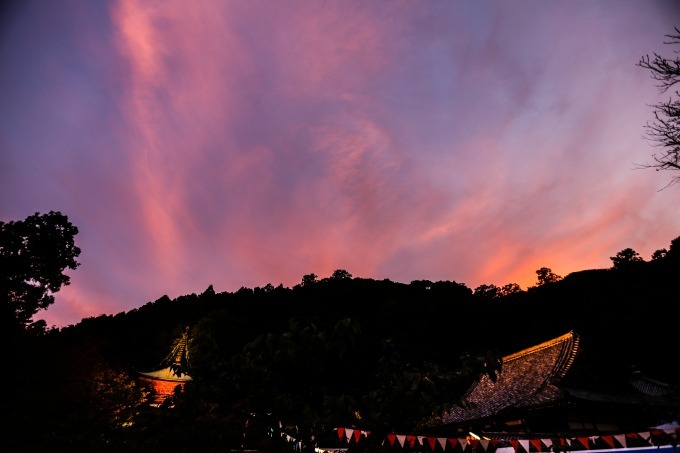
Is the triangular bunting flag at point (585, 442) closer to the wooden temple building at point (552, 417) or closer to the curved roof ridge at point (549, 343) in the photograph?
the wooden temple building at point (552, 417)

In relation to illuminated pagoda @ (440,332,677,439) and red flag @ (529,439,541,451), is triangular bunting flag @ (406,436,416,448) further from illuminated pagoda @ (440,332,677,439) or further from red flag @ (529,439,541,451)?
illuminated pagoda @ (440,332,677,439)

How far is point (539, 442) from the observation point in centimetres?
1011

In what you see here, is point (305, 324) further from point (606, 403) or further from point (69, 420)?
point (606, 403)

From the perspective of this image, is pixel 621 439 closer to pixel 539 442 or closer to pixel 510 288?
pixel 539 442

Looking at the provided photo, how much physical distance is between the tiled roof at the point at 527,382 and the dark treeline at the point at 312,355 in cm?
98

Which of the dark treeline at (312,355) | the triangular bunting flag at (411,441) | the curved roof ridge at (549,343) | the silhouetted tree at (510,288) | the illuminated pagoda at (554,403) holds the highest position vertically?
the silhouetted tree at (510,288)

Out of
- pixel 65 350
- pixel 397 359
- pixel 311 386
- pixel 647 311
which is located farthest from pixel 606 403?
pixel 65 350

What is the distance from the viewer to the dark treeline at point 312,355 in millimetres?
4566

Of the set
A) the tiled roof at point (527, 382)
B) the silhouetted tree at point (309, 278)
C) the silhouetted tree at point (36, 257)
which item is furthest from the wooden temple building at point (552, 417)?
the silhouetted tree at point (309, 278)

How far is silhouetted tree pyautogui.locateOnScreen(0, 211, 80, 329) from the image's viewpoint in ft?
83.4

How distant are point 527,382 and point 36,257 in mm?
34430

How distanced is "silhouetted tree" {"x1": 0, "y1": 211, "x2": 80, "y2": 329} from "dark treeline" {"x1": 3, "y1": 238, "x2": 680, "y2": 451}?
3.35 meters

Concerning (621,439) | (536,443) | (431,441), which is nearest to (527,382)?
(536,443)

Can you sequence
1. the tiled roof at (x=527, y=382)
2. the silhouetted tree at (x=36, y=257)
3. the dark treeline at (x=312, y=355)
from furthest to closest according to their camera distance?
the silhouetted tree at (x=36, y=257)
the tiled roof at (x=527, y=382)
the dark treeline at (x=312, y=355)
